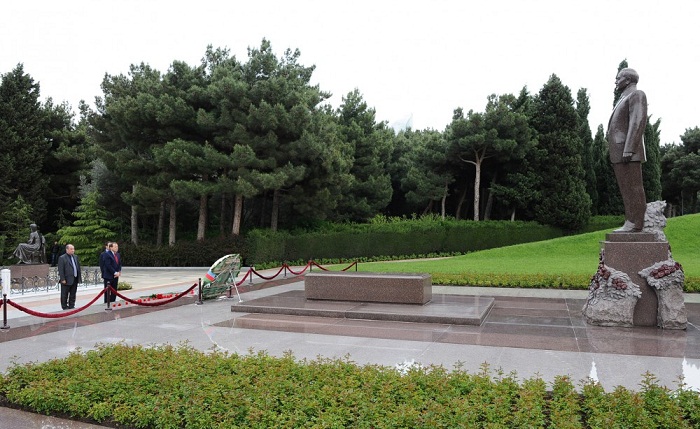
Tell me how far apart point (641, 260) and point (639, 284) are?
406 mm

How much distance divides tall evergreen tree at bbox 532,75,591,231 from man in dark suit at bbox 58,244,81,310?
100 feet

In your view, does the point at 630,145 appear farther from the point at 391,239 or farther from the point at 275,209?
the point at 391,239

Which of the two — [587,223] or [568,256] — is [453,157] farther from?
[568,256]

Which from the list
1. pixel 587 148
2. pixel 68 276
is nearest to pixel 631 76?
pixel 68 276

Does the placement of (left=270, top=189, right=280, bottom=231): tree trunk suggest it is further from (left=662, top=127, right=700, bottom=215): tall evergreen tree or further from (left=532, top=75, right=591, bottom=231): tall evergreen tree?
(left=662, top=127, right=700, bottom=215): tall evergreen tree

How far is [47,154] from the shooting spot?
3412 centimetres

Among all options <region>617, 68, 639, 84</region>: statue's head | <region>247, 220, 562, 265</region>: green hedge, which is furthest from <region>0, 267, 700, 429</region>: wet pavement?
<region>247, 220, 562, 265</region>: green hedge

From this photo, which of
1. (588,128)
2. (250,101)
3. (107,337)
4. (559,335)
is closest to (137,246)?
(250,101)

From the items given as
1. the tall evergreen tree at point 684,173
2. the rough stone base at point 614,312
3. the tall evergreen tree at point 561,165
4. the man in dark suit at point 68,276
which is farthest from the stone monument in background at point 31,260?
the tall evergreen tree at point 684,173

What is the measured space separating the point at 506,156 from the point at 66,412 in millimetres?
33730

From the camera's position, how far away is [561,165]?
34562mm

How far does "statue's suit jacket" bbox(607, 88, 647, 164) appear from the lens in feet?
27.8

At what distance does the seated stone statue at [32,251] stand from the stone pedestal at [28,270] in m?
0.32

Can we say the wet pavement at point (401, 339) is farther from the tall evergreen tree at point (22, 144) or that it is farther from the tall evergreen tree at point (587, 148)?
the tall evergreen tree at point (587, 148)
